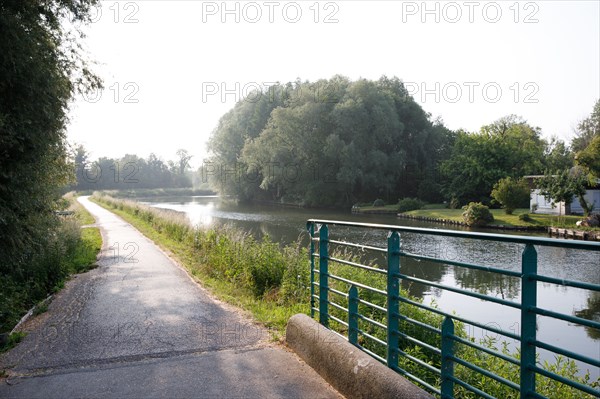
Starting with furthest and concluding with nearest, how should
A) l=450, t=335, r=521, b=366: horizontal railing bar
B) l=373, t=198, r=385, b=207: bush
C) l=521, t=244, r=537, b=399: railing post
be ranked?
l=373, t=198, r=385, b=207: bush → l=450, t=335, r=521, b=366: horizontal railing bar → l=521, t=244, r=537, b=399: railing post

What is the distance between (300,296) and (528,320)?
5606mm

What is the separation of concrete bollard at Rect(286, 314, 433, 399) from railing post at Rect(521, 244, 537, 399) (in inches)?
29.5

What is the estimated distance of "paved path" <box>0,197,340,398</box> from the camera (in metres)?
4.30

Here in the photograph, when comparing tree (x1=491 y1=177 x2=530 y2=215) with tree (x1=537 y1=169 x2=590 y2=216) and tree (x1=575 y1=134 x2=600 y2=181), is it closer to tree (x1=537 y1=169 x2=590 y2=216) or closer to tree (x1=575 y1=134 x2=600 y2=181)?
tree (x1=537 y1=169 x2=590 y2=216)

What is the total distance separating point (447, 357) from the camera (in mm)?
3365

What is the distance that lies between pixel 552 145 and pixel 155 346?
85377 millimetres

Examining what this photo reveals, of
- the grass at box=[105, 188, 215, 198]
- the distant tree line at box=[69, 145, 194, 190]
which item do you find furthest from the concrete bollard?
the distant tree line at box=[69, 145, 194, 190]

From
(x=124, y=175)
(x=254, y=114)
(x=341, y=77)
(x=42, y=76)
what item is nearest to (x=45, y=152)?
(x=42, y=76)

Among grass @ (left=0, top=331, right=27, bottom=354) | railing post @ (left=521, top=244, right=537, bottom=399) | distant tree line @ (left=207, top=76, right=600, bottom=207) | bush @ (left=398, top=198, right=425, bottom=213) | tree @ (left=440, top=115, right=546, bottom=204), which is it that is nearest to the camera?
railing post @ (left=521, top=244, right=537, bottom=399)

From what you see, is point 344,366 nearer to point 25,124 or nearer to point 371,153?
point 25,124

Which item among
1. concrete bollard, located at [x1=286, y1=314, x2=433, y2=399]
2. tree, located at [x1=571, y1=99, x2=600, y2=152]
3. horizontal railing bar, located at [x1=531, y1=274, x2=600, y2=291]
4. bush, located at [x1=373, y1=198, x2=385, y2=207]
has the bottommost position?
bush, located at [x1=373, y1=198, x2=385, y2=207]

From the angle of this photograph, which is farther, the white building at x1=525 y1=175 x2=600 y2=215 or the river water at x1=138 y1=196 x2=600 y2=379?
the white building at x1=525 y1=175 x2=600 y2=215

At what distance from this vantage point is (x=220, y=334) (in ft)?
20.1

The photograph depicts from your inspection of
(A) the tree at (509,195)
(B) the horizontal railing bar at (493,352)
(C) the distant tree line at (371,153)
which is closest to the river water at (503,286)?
(B) the horizontal railing bar at (493,352)
